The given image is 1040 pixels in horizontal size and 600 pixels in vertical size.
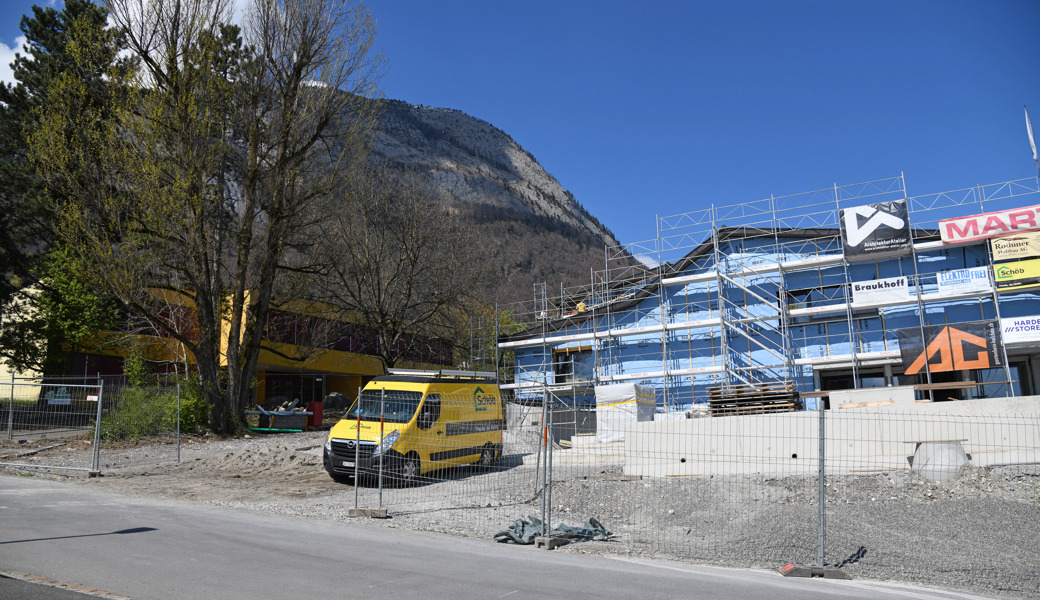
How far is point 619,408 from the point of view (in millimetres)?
19641

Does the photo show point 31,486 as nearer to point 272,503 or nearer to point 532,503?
point 272,503

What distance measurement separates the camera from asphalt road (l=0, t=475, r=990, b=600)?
547 cm

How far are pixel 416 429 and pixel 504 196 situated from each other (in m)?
149

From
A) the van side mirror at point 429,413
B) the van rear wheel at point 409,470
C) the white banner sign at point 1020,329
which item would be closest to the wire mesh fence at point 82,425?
the van rear wheel at point 409,470

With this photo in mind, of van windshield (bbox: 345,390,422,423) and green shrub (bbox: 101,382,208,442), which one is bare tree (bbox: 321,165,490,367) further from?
van windshield (bbox: 345,390,422,423)

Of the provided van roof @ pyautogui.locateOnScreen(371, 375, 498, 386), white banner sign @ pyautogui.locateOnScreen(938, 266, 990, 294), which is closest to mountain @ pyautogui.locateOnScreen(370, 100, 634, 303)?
white banner sign @ pyautogui.locateOnScreen(938, 266, 990, 294)

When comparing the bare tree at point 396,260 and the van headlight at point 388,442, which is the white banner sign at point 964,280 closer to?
the bare tree at point 396,260

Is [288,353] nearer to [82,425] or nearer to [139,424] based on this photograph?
[139,424]

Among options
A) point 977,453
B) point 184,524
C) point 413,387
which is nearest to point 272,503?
point 184,524

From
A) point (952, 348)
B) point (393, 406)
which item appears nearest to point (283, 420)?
point (393, 406)

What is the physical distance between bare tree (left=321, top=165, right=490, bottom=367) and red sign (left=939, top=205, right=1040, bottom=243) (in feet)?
70.2

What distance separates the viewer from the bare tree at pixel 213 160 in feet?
67.8

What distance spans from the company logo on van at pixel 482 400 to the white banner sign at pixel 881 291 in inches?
675

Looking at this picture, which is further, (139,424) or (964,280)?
(964,280)
